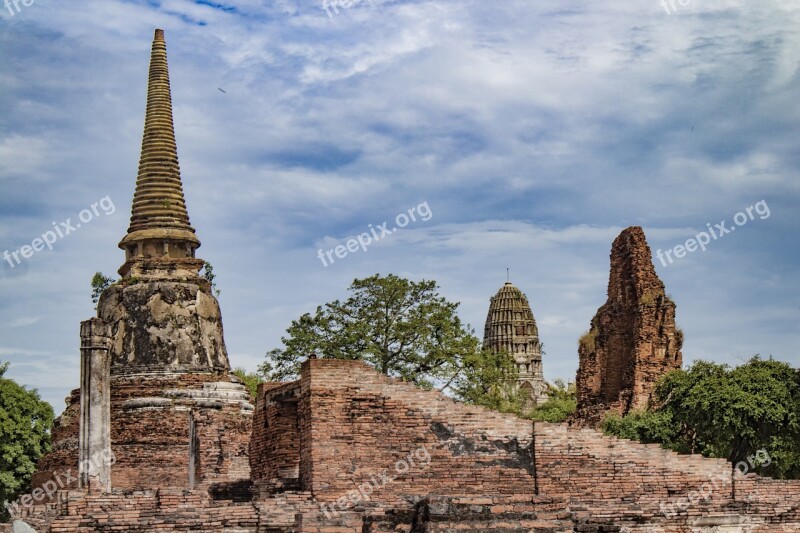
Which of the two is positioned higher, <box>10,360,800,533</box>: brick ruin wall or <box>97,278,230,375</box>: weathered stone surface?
<box>97,278,230,375</box>: weathered stone surface

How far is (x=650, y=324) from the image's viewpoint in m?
38.7

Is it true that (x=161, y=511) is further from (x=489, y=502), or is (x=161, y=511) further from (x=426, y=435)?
(x=489, y=502)

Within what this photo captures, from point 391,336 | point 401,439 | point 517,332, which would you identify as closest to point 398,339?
point 391,336

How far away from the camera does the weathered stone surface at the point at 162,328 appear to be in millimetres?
36750

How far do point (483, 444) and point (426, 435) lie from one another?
0.95 m

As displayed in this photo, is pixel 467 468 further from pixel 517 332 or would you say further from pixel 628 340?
pixel 517 332

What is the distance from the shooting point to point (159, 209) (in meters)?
39.3

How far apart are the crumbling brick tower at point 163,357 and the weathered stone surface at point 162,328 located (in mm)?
29

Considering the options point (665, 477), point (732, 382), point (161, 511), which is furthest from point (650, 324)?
point (161, 511)

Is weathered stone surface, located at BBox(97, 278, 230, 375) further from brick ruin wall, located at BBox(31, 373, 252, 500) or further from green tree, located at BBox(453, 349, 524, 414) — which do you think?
green tree, located at BBox(453, 349, 524, 414)

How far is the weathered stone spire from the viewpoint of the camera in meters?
38.7

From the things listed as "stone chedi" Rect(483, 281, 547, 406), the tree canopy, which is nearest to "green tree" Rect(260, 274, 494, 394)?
the tree canopy

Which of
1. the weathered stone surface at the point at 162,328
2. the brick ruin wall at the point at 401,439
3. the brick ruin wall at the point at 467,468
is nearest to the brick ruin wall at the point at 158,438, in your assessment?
the weathered stone surface at the point at 162,328

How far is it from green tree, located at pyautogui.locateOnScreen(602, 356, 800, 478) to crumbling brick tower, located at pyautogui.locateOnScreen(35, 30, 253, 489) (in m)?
11.0
